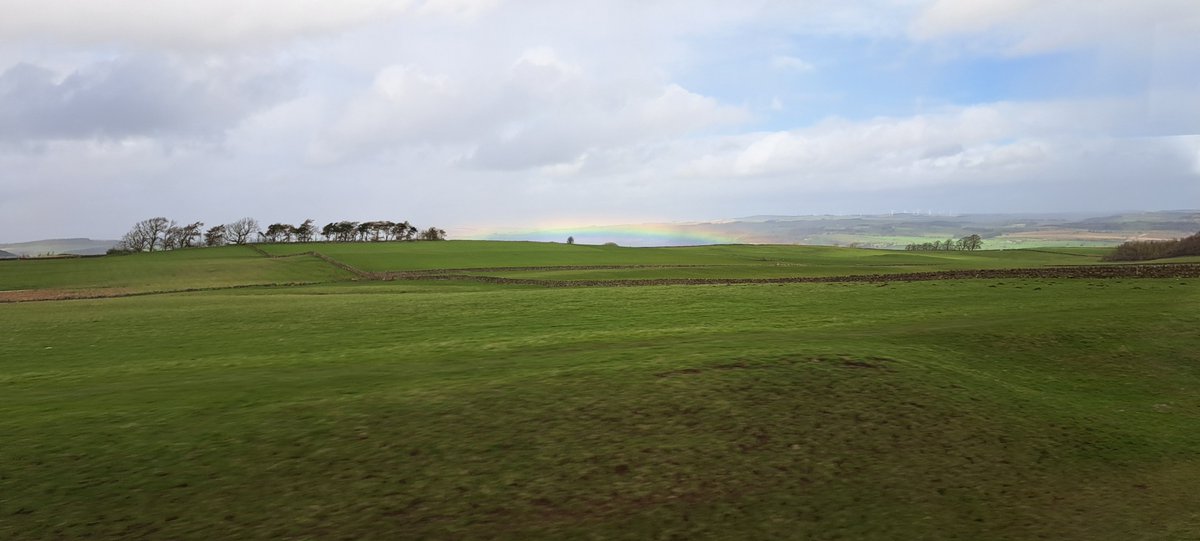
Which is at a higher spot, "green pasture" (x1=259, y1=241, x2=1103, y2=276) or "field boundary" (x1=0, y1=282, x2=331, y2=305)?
"green pasture" (x1=259, y1=241, x2=1103, y2=276)

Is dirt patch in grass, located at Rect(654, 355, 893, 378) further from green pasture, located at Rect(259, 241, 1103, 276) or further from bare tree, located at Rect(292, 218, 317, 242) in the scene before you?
bare tree, located at Rect(292, 218, 317, 242)

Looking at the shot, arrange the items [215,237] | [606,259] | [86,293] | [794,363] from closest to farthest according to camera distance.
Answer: [794,363], [86,293], [606,259], [215,237]

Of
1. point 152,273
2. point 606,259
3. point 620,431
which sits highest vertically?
point 606,259

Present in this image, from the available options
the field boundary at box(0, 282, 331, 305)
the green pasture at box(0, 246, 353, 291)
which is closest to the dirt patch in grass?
the field boundary at box(0, 282, 331, 305)

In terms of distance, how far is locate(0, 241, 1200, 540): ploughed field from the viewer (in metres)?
10.4

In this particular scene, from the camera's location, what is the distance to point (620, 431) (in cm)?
1389

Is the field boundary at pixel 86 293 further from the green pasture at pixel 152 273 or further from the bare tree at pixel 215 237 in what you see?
the bare tree at pixel 215 237

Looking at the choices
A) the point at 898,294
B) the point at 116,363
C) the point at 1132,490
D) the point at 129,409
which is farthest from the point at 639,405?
the point at 898,294

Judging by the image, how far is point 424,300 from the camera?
145 ft

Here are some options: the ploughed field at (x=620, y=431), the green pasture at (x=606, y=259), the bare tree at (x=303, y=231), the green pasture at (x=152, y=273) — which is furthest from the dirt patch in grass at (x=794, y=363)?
the bare tree at (x=303, y=231)

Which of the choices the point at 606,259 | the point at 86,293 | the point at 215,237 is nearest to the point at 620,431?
the point at 86,293

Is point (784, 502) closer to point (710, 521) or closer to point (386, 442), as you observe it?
point (710, 521)

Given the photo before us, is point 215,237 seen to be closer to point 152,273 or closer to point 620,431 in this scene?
point 152,273

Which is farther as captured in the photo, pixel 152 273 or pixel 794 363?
pixel 152 273
